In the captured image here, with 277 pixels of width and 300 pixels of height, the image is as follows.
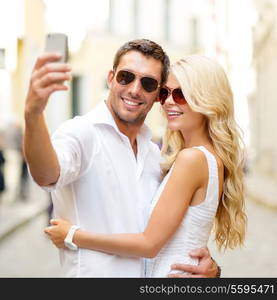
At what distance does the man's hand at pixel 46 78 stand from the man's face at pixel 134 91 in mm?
736

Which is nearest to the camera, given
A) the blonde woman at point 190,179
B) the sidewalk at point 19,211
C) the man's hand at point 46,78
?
the man's hand at point 46,78

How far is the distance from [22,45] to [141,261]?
15659 mm

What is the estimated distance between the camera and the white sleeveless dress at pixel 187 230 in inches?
92.8

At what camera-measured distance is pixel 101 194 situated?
7.29 feet

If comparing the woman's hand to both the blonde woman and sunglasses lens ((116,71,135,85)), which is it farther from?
sunglasses lens ((116,71,135,85))

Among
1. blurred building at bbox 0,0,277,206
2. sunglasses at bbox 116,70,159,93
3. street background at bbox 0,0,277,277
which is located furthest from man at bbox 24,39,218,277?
blurred building at bbox 0,0,277,206

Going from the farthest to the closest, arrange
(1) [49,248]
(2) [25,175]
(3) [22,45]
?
1. (3) [22,45]
2. (2) [25,175]
3. (1) [49,248]

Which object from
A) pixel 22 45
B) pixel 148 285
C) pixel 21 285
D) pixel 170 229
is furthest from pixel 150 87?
pixel 22 45

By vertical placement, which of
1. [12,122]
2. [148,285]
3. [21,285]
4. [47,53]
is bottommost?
[12,122]

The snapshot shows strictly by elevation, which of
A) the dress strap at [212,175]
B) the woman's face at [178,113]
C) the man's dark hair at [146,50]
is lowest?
the dress strap at [212,175]

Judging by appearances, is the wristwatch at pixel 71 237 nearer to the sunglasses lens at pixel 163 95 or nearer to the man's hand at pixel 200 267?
the man's hand at pixel 200 267

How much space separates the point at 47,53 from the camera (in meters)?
1.57

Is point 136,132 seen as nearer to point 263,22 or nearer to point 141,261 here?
point 141,261

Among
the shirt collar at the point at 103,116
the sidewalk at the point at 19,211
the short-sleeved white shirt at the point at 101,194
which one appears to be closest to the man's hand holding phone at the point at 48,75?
the short-sleeved white shirt at the point at 101,194
